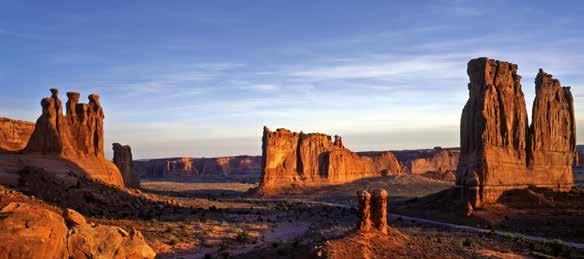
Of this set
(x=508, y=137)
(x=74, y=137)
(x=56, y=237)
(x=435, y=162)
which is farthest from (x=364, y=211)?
(x=435, y=162)

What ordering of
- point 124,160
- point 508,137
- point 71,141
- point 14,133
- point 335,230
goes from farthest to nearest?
point 124,160 → point 14,133 → point 71,141 → point 508,137 → point 335,230

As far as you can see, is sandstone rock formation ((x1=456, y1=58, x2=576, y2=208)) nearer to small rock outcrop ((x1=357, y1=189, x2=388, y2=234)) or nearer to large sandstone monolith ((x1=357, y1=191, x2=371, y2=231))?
small rock outcrop ((x1=357, y1=189, x2=388, y2=234))

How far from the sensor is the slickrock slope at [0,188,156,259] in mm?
15062

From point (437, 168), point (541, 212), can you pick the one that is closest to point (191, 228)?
point (541, 212)

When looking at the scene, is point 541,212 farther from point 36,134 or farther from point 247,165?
point 247,165

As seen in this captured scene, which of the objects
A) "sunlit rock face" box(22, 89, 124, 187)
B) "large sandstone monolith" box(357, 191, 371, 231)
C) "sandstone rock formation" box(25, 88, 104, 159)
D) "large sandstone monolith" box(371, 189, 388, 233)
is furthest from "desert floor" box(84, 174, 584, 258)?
"sandstone rock formation" box(25, 88, 104, 159)

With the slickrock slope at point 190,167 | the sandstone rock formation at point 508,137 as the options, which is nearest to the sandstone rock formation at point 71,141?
the sandstone rock formation at point 508,137

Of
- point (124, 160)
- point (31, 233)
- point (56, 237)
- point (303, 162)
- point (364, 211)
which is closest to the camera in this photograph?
point (31, 233)

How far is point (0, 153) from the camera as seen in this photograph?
148ft

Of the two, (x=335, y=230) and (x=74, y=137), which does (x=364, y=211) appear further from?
(x=74, y=137)

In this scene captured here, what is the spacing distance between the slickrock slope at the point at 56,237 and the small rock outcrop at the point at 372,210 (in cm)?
814

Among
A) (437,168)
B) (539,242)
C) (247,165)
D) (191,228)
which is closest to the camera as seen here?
(539,242)

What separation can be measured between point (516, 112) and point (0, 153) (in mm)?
45520

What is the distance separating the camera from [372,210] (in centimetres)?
2231
